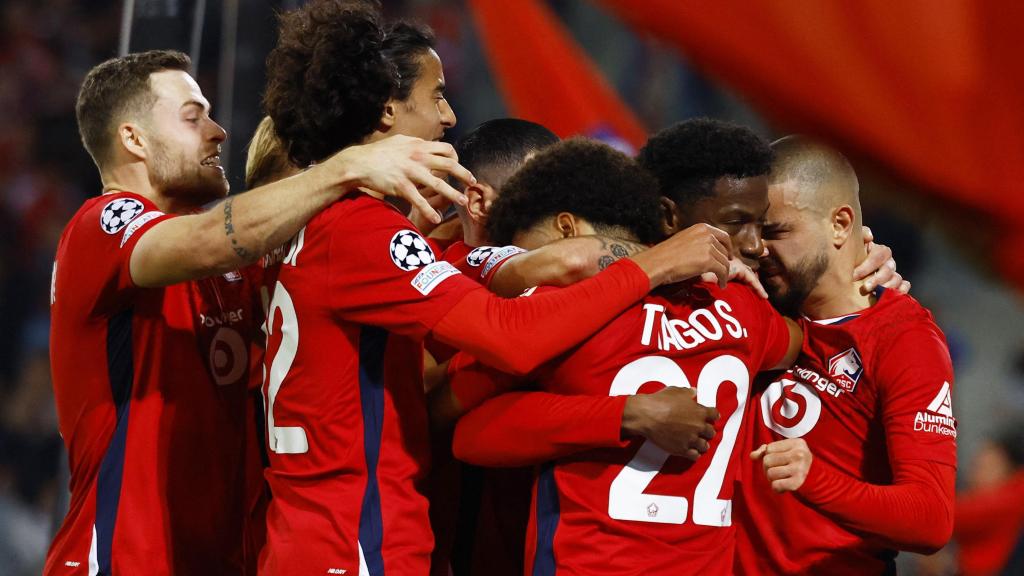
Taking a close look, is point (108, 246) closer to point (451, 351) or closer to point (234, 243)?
point (234, 243)

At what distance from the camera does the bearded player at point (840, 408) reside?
2.86m

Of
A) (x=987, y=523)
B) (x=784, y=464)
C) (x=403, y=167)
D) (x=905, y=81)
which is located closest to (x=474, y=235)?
(x=403, y=167)

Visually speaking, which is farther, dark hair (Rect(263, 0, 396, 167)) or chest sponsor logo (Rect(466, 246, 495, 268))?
chest sponsor logo (Rect(466, 246, 495, 268))

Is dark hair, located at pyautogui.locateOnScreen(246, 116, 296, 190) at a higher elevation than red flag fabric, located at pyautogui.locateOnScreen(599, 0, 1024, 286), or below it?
higher

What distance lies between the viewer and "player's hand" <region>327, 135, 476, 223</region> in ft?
9.08

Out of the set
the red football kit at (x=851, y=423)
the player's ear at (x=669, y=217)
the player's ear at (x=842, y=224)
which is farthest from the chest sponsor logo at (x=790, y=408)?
the player's ear at (x=669, y=217)

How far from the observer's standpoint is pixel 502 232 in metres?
3.11

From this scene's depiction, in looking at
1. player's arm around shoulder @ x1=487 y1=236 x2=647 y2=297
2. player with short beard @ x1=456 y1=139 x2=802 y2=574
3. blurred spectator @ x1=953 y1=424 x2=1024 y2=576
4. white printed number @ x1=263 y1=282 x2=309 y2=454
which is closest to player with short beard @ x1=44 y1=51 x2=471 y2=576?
white printed number @ x1=263 y1=282 x2=309 y2=454

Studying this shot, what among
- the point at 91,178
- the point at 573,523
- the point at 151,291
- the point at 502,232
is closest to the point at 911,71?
the point at 573,523

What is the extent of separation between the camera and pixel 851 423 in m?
3.20

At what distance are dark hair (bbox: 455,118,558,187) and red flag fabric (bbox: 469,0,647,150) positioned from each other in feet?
13.2

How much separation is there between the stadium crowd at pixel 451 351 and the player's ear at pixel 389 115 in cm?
2

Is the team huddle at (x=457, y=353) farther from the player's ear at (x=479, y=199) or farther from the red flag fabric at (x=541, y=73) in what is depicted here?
the red flag fabric at (x=541, y=73)

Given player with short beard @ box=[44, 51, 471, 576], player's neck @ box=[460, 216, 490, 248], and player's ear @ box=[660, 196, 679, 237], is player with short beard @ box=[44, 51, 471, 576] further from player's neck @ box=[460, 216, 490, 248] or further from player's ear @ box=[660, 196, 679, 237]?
player's neck @ box=[460, 216, 490, 248]
